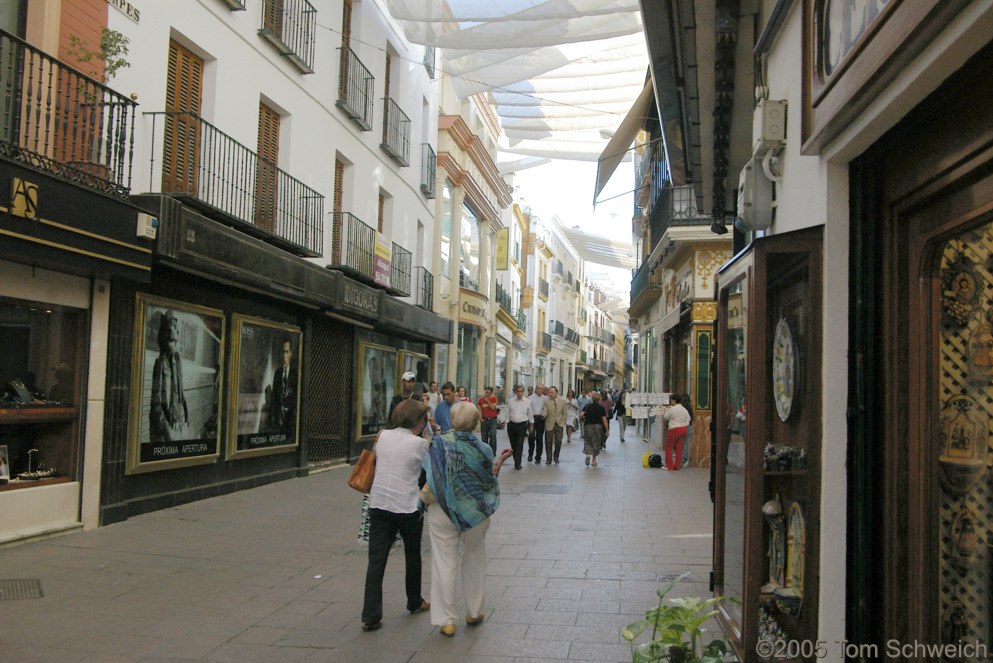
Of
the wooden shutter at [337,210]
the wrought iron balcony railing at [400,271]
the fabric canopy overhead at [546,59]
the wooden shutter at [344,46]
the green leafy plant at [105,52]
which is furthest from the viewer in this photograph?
the wrought iron balcony railing at [400,271]

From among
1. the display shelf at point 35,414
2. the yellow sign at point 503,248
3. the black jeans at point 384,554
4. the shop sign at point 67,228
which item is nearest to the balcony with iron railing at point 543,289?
the yellow sign at point 503,248

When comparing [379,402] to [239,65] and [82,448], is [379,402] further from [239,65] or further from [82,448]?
[82,448]

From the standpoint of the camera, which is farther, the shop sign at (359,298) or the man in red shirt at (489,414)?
the man in red shirt at (489,414)

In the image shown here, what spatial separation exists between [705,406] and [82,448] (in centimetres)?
1404

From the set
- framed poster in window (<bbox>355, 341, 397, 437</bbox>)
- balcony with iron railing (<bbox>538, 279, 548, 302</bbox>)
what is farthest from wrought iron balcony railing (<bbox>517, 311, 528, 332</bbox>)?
framed poster in window (<bbox>355, 341, 397, 437</bbox>)

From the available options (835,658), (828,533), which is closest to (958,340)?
(828,533)

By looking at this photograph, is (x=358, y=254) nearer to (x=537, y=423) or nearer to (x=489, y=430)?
(x=489, y=430)

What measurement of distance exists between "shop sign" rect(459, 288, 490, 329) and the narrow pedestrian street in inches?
678

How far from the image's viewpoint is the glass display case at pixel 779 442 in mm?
4383

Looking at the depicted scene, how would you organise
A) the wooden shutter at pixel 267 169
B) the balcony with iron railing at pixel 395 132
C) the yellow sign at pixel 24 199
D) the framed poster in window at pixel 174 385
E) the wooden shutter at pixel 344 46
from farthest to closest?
the balcony with iron railing at pixel 395 132
the wooden shutter at pixel 344 46
the wooden shutter at pixel 267 169
the framed poster in window at pixel 174 385
the yellow sign at pixel 24 199

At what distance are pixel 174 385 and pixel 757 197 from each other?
805 centimetres

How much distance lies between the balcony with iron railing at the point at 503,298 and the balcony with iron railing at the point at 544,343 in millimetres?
14977

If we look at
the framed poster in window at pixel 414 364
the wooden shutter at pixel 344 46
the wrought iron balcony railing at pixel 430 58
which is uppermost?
the wrought iron balcony railing at pixel 430 58

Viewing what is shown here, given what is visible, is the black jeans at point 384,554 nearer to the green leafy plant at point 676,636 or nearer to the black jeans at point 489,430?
the green leafy plant at point 676,636
